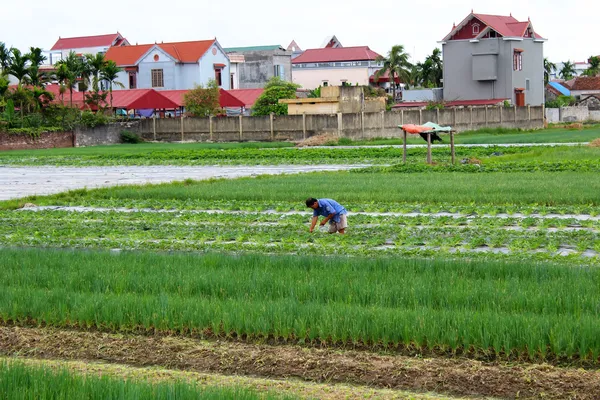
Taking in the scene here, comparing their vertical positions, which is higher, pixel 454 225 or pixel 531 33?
pixel 531 33

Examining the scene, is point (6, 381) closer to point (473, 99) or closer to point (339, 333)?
point (339, 333)

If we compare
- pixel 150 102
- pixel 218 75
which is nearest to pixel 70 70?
pixel 150 102

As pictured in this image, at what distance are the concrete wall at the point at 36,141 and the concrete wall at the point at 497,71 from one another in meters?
38.4

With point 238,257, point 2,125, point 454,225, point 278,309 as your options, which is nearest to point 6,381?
point 278,309

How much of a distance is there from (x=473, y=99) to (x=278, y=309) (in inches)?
3096

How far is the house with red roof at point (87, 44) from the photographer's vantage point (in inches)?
4181

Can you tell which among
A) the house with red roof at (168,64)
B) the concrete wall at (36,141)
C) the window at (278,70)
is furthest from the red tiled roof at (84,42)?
the concrete wall at (36,141)

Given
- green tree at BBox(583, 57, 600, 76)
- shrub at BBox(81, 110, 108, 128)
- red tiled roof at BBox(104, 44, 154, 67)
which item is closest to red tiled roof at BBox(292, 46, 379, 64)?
red tiled roof at BBox(104, 44, 154, 67)

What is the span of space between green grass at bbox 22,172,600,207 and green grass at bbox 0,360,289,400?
16.0 m

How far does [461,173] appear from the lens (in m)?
31.7

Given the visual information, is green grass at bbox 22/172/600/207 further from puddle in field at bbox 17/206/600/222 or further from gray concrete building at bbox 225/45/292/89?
gray concrete building at bbox 225/45/292/89

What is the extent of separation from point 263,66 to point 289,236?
92400mm

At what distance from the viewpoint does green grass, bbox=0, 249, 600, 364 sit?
373 inches

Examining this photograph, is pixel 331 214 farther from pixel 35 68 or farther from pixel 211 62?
pixel 211 62
